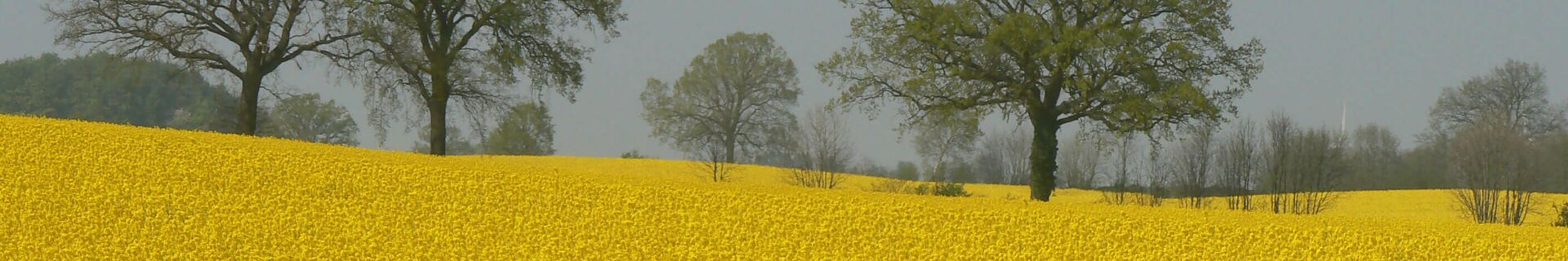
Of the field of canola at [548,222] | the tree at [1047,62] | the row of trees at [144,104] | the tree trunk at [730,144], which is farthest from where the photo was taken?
the row of trees at [144,104]

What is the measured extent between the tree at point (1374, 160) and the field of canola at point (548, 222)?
39.7 meters

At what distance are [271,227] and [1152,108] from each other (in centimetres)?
2017

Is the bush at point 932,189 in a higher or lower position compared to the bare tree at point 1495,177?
lower

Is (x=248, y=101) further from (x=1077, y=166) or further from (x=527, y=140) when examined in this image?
(x=1077, y=166)

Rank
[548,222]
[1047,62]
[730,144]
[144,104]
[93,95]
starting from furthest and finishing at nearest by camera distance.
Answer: [144,104] < [93,95] < [730,144] < [1047,62] < [548,222]

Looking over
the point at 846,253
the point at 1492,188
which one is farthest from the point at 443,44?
the point at 1492,188

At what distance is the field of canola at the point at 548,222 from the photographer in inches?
435

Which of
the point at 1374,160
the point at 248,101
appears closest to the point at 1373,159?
the point at 1374,160

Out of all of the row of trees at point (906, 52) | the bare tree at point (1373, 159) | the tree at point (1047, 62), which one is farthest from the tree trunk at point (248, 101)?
the bare tree at point (1373, 159)

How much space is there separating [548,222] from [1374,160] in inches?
2355

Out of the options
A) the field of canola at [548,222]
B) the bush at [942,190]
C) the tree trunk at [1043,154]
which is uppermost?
the tree trunk at [1043,154]

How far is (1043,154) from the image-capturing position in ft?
93.3

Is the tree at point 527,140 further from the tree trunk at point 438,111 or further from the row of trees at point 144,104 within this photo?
the tree trunk at point 438,111

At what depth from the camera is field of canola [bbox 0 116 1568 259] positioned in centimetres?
1105
